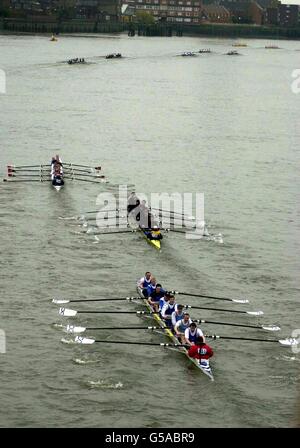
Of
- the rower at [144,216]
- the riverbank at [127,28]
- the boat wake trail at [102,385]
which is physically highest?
the riverbank at [127,28]

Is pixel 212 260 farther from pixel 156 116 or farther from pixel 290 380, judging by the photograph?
pixel 156 116

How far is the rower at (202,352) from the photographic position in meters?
20.8

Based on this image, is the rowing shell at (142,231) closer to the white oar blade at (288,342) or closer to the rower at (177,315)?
the rower at (177,315)

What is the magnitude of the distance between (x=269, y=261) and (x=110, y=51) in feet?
314

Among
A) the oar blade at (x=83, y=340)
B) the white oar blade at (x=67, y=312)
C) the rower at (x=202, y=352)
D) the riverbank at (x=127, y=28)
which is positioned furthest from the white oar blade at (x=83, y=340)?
the riverbank at (x=127, y=28)

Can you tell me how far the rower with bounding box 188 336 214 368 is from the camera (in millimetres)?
20844

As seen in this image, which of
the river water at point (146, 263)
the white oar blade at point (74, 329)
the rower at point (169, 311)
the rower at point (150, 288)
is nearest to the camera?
the river water at point (146, 263)

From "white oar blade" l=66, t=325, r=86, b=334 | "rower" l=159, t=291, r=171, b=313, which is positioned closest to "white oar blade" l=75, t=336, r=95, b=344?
"white oar blade" l=66, t=325, r=86, b=334

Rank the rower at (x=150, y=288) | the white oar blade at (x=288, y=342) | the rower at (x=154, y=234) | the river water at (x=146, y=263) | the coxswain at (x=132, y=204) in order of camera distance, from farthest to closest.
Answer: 1. the coxswain at (x=132, y=204)
2. the rower at (x=154, y=234)
3. the rower at (x=150, y=288)
4. the white oar blade at (x=288, y=342)
5. the river water at (x=146, y=263)

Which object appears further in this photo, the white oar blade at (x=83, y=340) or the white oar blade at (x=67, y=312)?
the white oar blade at (x=67, y=312)

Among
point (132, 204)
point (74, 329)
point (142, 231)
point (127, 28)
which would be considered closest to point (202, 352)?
point (74, 329)

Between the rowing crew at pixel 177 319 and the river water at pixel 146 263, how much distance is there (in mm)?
544

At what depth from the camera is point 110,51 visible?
122188 millimetres
